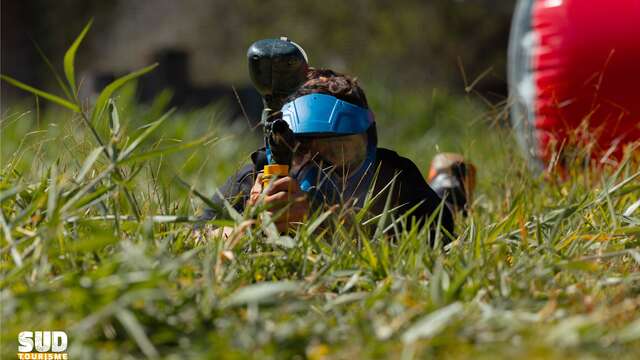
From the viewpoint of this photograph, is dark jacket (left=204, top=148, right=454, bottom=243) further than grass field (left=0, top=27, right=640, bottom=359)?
Yes

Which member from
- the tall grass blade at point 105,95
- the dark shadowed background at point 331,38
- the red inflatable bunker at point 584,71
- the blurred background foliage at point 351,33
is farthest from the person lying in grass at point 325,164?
the blurred background foliage at point 351,33


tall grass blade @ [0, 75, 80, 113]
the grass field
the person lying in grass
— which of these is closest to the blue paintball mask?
the person lying in grass

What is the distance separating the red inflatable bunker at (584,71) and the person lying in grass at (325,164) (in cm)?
109

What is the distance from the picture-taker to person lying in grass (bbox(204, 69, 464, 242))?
2234 millimetres

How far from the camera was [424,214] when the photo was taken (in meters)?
2.59

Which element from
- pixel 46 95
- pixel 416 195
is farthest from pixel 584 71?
pixel 46 95

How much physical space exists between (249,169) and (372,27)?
8.68 m

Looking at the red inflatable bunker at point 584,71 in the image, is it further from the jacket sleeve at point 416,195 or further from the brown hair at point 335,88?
the brown hair at point 335,88

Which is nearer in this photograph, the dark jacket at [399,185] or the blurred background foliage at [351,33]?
the dark jacket at [399,185]

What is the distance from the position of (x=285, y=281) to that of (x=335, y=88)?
0.68 meters

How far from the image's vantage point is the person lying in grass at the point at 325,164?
2.23m

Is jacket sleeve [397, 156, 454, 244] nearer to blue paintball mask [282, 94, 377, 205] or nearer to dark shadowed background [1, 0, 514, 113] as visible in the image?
blue paintball mask [282, 94, 377, 205]

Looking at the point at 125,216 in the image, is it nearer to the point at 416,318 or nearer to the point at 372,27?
the point at 416,318

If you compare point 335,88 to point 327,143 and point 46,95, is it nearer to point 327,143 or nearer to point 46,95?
point 327,143
